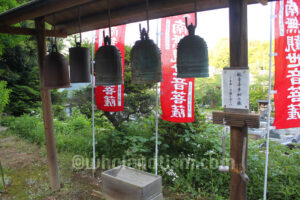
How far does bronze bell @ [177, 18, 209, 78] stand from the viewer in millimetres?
1966

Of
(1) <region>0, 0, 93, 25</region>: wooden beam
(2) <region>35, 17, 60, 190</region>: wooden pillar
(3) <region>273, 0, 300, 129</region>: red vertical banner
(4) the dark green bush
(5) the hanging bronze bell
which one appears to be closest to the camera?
(1) <region>0, 0, 93, 25</region>: wooden beam

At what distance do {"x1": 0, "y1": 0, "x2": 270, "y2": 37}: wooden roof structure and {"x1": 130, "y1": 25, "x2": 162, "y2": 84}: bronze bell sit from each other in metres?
0.72

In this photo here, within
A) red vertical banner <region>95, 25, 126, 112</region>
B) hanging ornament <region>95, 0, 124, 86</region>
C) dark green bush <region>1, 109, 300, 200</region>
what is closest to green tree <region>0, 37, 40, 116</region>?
dark green bush <region>1, 109, 300, 200</region>

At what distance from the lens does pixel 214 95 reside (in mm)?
14094

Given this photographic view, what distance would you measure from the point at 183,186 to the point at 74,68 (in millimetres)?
2721

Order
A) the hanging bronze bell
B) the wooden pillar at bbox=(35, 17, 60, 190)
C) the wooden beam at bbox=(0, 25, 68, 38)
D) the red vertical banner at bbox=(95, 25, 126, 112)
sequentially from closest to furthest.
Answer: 1. the hanging bronze bell
2. the wooden beam at bbox=(0, 25, 68, 38)
3. the wooden pillar at bbox=(35, 17, 60, 190)
4. the red vertical banner at bbox=(95, 25, 126, 112)

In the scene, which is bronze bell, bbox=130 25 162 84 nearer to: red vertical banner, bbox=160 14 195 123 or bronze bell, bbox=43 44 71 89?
bronze bell, bbox=43 44 71 89

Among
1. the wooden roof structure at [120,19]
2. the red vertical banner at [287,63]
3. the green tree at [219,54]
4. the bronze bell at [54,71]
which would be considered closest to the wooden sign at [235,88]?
the wooden roof structure at [120,19]

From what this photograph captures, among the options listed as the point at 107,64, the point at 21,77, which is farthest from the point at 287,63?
the point at 21,77

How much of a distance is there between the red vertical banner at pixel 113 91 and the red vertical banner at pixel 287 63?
2727mm

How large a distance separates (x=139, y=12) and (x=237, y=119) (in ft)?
5.75

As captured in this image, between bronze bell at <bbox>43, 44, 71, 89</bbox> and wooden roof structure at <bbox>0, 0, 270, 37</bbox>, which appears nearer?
wooden roof structure at <bbox>0, 0, 270, 37</bbox>

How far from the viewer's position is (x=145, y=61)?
6.66ft

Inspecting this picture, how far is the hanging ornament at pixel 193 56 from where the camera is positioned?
1.97m
